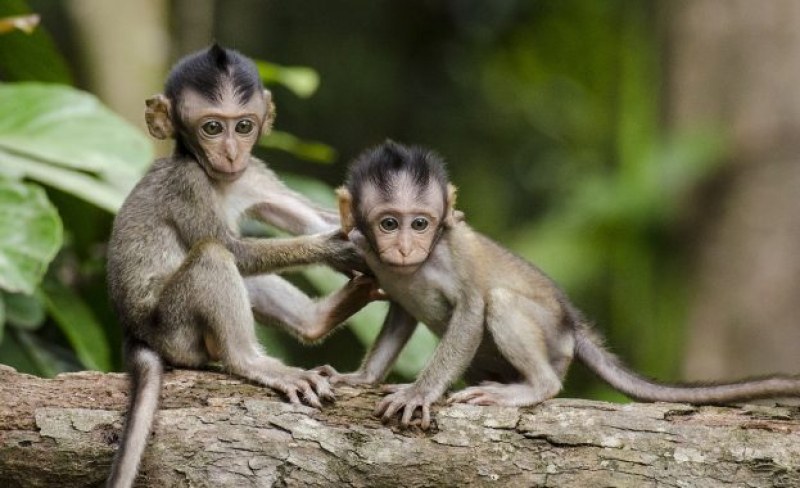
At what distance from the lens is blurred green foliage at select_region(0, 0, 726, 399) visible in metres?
10.2

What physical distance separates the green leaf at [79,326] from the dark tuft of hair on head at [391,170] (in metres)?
1.93

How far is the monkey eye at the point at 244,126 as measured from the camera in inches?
197

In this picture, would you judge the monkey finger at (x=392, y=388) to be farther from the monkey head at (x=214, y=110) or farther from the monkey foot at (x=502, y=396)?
the monkey head at (x=214, y=110)

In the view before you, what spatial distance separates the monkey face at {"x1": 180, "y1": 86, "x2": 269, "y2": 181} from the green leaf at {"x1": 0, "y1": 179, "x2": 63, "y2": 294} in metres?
0.83

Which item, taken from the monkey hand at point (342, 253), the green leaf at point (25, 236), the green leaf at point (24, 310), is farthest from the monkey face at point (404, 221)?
the green leaf at point (24, 310)

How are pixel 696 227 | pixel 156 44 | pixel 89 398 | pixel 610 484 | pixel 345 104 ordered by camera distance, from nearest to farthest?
pixel 610 484 → pixel 89 398 → pixel 156 44 → pixel 696 227 → pixel 345 104

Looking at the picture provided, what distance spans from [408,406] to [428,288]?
2.34 feet

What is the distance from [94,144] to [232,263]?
1633 millimetres

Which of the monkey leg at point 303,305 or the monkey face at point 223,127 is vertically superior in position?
the monkey face at point 223,127

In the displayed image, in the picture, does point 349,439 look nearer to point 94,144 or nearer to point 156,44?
point 94,144

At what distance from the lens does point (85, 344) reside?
20.3ft

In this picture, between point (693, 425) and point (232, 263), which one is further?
point (232, 263)

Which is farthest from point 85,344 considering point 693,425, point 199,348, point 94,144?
point 693,425

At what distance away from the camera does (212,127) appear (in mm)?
4965
